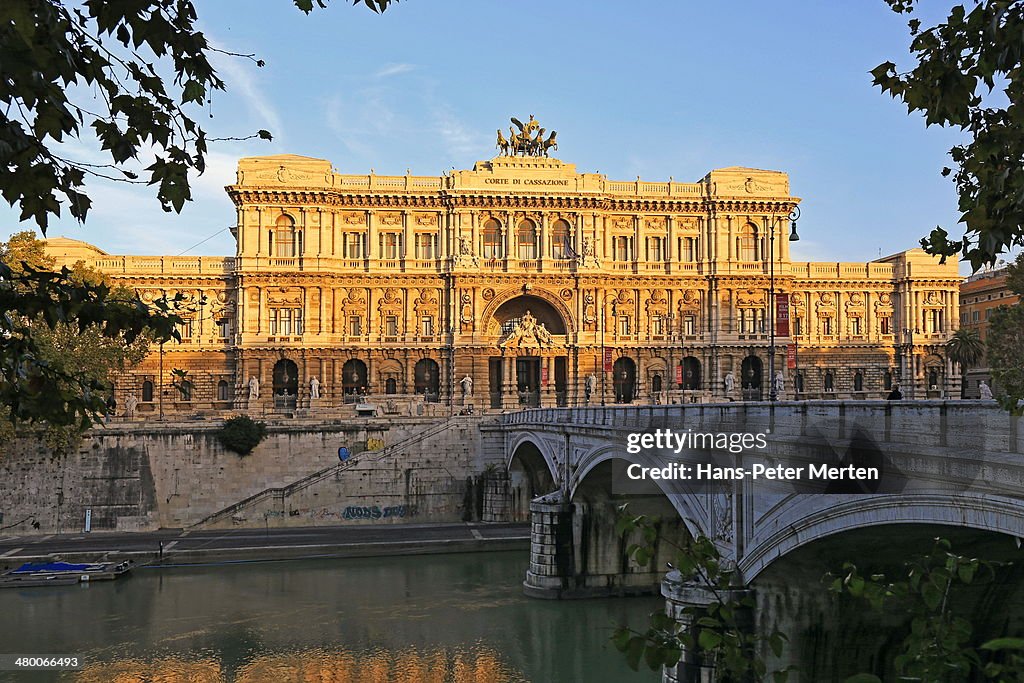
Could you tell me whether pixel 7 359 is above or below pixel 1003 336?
below

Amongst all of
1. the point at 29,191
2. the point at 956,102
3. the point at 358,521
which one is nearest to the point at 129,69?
the point at 29,191

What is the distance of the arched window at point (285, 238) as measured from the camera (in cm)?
7256

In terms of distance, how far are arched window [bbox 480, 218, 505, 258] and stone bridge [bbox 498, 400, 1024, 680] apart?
39730 mm

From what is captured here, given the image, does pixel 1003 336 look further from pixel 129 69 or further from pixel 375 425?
pixel 129 69

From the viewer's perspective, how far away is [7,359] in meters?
7.26

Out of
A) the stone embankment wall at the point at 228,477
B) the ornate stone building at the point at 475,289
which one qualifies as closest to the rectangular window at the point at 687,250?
the ornate stone building at the point at 475,289

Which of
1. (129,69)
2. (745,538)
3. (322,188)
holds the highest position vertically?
(322,188)

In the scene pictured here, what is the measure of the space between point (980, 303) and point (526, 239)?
47.6 meters

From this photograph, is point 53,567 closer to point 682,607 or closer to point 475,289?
point 682,607

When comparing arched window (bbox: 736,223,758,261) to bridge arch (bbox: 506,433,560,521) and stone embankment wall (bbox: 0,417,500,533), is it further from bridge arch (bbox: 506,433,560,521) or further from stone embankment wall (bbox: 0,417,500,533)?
bridge arch (bbox: 506,433,560,521)

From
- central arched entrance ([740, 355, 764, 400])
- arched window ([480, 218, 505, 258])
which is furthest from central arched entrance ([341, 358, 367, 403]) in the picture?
central arched entrance ([740, 355, 764, 400])

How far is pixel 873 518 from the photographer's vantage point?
51.2ft

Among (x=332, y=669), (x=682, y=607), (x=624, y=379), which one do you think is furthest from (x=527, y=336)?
(x=682, y=607)

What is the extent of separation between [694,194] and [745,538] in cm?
5906
